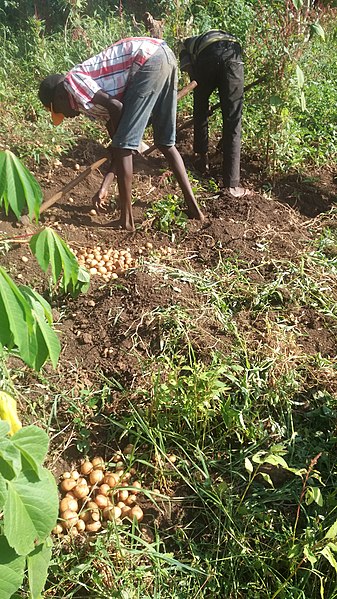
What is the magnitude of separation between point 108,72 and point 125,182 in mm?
646

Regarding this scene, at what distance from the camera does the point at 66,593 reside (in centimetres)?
177

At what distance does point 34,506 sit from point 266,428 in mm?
1322

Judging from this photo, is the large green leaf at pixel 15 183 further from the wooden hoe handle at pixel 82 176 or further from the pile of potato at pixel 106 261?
the wooden hoe handle at pixel 82 176

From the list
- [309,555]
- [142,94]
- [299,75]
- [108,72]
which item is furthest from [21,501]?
[299,75]

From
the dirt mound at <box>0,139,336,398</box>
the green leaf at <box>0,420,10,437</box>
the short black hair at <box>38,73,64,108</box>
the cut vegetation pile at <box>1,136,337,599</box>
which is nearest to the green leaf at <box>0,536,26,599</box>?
the green leaf at <box>0,420,10,437</box>

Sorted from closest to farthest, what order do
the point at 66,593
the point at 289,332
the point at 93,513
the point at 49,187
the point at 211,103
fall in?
the point at 66,593 → the point at 93,513 → the point at 289,332 → the point at 49,187 → the point at 211,103

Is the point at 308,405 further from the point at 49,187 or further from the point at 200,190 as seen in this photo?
the point at 49,187

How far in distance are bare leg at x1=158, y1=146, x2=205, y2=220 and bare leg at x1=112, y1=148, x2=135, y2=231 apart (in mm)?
351

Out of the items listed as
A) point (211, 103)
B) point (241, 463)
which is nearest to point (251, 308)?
point (241, 463)

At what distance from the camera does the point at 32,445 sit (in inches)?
45.4

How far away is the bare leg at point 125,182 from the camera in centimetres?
326

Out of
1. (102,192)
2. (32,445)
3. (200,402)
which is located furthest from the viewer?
(102,192)

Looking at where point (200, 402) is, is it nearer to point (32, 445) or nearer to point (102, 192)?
point (32, 445)

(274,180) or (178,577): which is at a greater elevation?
(274,180)
